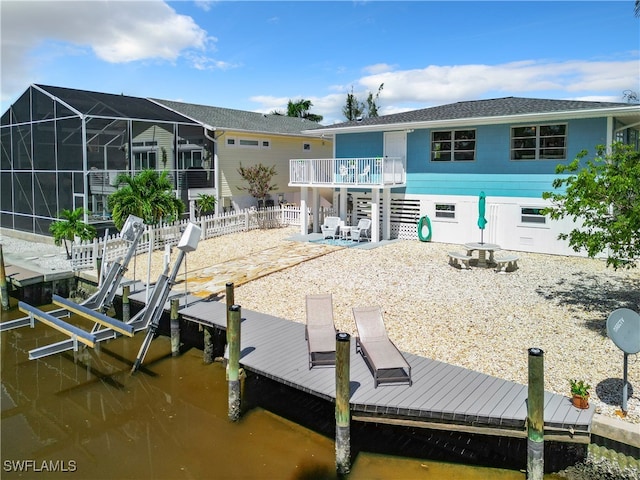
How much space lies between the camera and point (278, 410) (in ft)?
27.2

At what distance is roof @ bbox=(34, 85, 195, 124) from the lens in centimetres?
1947

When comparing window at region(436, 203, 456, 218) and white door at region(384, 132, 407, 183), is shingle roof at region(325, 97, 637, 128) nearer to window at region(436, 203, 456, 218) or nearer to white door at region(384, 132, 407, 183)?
white door at region(384, 132, 407, 183)

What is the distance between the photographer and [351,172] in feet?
62.8

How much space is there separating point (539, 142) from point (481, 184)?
7.67 feet

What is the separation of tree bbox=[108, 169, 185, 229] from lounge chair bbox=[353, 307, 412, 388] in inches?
410

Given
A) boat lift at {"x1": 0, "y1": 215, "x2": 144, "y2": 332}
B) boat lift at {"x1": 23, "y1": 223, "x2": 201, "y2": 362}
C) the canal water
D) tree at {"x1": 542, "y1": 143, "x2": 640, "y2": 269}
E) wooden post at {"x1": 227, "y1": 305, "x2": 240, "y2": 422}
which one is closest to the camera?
the canal water

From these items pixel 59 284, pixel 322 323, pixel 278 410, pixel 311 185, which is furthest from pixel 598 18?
pixel 59 284

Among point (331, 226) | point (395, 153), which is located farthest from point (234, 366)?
point (395, 153)

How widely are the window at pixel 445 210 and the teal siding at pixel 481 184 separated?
459 mm

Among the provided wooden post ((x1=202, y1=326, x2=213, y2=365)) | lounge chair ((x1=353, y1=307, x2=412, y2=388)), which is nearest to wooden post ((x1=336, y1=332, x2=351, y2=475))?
lounge chair ((x1=353, y1=307, x2=412, y2=388))

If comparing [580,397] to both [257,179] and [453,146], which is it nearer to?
[453,146]

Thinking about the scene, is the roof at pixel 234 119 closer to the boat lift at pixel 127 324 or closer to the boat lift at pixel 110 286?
the boat lift at pixel 110 286

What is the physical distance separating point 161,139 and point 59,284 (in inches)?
368

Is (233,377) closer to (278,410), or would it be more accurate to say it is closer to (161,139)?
(278,410)
